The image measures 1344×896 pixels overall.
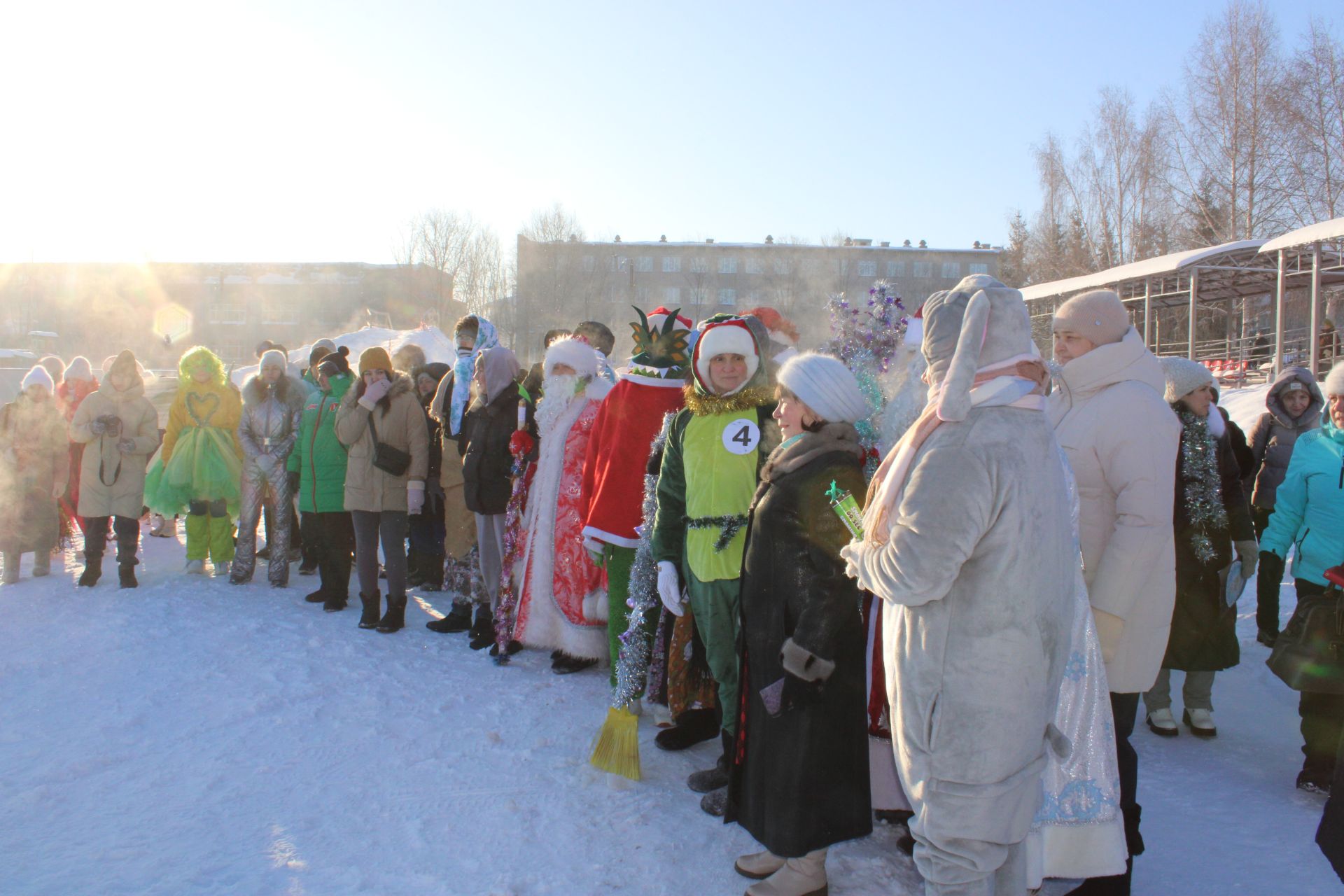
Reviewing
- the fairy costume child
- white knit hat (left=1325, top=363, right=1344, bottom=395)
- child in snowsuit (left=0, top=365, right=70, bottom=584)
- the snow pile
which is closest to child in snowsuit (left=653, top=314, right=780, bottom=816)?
white knit hat (left=1325, top=363, right=1344, bottom=395)

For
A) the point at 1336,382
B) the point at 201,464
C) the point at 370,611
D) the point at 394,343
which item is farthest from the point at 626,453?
the point at 394,343

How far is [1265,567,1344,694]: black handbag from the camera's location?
332cm

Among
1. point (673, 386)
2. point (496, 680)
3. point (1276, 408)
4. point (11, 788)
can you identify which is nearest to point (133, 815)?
point (11, 788)

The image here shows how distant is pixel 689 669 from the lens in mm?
3934

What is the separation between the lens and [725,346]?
11.3 ft

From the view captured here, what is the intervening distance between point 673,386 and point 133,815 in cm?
293

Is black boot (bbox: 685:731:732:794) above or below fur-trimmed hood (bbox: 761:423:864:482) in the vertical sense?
below

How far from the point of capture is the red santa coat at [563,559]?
16.3ft

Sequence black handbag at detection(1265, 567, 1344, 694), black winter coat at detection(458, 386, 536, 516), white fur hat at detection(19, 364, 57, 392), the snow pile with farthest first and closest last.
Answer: the snow pile, white fur hat at detection(19, 364, 57, 392), black winter coat at detection(458, 386, 536, 516), black handbag at detection(1265, 567, 1344, 694)

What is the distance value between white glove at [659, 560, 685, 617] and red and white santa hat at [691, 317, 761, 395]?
2.52ft

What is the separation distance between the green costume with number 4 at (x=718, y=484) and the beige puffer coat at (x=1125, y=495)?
1.15 meters

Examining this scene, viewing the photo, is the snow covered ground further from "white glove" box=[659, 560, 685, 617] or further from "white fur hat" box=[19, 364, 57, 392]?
"white fur hat" box=[19, 364, 57, 392]

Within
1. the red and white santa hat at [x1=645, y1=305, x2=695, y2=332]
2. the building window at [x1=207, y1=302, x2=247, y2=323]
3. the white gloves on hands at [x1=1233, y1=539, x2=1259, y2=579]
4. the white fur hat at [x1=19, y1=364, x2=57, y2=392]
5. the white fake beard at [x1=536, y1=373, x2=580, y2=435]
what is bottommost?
the white gloves on hands at [x1=1233, y1=539, x2=1259, y2=579]

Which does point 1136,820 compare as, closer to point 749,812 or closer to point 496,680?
point 749,812
